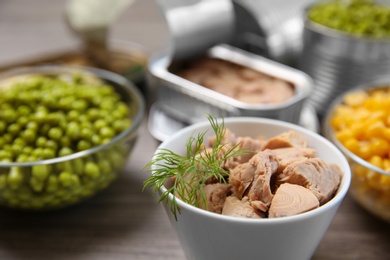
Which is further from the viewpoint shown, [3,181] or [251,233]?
[3,181]

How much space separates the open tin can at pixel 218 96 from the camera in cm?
114

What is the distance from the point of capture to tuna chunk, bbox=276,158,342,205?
0.79 m

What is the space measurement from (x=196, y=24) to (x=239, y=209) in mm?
745

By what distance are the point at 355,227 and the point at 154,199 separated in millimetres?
452

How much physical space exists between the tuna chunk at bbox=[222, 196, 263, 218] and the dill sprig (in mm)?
38

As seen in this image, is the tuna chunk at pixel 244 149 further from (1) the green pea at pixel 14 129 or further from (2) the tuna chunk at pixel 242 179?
(1) the green pea at pixel 14 129

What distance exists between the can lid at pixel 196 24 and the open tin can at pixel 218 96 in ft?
0.15

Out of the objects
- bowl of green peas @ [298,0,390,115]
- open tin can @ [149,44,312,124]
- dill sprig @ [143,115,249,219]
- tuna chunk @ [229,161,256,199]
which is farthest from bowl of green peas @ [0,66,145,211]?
bowl of green peas @ [298,0,390,115]

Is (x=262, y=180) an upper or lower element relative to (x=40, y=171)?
upper

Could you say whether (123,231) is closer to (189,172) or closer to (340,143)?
(189,172)

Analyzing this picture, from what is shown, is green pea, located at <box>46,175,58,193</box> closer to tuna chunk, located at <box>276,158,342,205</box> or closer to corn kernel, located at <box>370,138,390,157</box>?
tuna chunk, located at <box>276,158,342,205</box>

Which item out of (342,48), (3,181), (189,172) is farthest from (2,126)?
(342,48)

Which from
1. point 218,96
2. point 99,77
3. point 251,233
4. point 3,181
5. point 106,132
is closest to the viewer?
point 251,233

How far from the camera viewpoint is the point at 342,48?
135 cm
